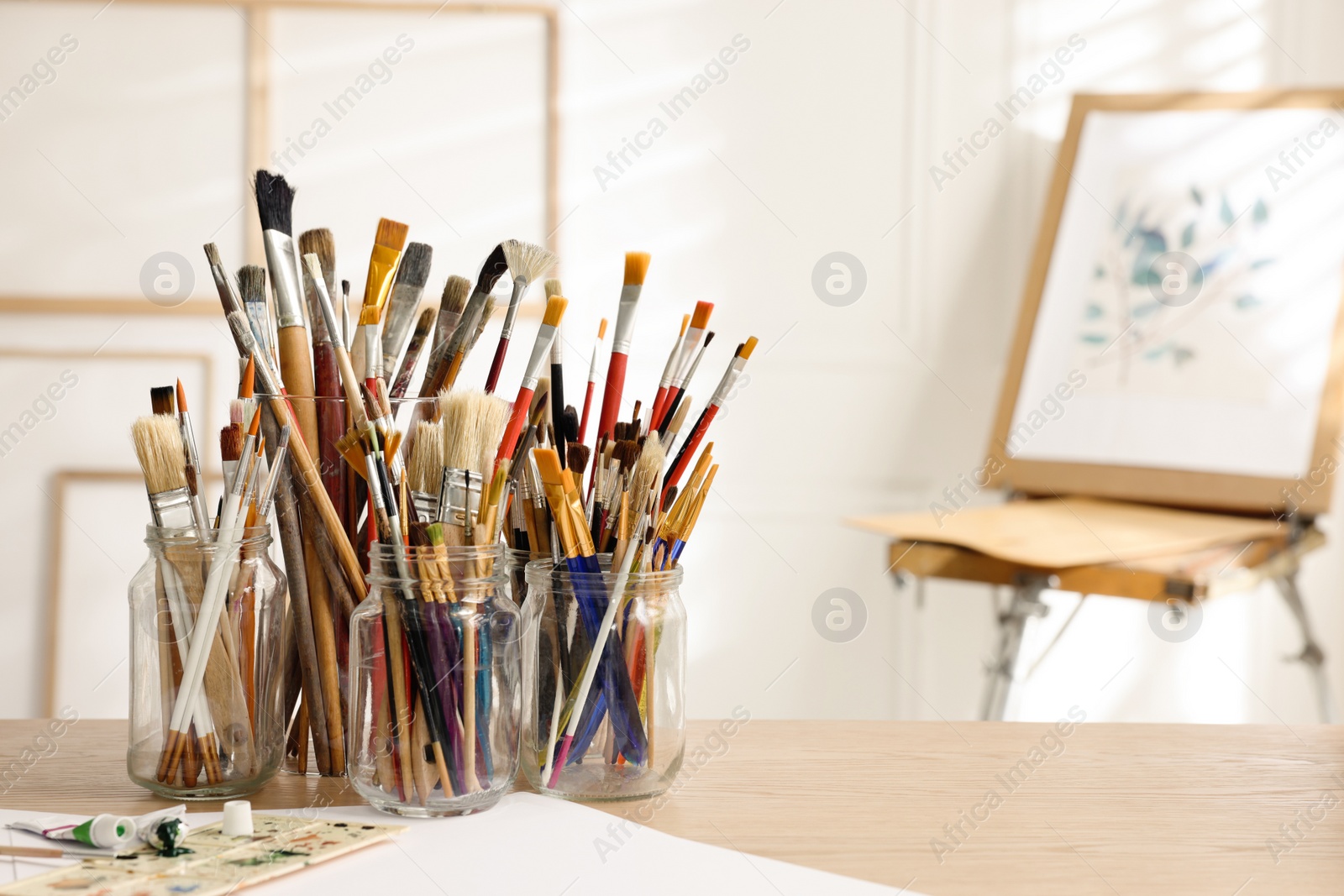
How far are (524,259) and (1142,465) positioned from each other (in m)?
1.60

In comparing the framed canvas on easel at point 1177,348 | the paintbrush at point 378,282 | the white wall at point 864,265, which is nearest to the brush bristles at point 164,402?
the paintbrush at point 378,282

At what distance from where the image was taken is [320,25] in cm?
228

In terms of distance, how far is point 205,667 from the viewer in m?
0.67

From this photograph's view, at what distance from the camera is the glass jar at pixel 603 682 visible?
690 mm

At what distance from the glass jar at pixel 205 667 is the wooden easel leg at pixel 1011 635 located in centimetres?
129

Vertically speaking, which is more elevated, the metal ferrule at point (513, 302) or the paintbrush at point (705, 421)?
the metal ferrule at point (513, 302)

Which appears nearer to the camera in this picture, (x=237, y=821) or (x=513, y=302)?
(x=237, y=821)

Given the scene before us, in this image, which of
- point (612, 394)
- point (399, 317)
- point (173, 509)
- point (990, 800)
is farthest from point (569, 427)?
point (990, 800)

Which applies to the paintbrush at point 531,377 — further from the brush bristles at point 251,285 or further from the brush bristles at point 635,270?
the brush bristles at point 251,285

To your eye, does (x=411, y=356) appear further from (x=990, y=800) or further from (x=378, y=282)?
(x=990, y=800)

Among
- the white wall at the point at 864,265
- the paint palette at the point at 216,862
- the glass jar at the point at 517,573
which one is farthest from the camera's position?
the white wall at the point at 864,265

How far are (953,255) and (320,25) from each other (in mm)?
1392

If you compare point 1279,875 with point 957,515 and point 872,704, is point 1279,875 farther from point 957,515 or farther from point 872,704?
point 872,704

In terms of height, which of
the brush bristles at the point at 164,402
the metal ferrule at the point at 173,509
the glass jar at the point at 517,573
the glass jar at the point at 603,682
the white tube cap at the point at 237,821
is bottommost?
the white tube cap at the point at 237,821
